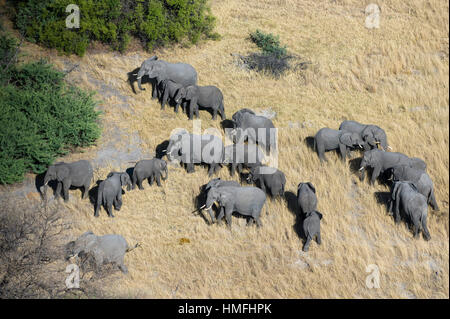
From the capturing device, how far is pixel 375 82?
26469 mm

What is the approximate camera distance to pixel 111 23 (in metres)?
27.5

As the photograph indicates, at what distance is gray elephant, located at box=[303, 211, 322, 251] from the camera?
1702 centimetres

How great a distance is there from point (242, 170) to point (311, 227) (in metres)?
3.79

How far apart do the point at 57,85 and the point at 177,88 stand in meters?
4.48

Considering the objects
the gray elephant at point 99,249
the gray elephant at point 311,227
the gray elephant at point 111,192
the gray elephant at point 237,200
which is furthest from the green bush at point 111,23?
the gray elephant at point 311,227

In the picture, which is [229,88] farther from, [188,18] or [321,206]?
[321,206]

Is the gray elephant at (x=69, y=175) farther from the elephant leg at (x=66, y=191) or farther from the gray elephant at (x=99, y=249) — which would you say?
the gray elephant at (x=99, y=249)

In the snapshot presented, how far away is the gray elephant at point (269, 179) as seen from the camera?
18.7 meters

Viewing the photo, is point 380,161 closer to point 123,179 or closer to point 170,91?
point 123,179

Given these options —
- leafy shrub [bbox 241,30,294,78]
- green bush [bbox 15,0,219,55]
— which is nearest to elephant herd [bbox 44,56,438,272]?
leafy shrub [bbox 241,30,294,78]

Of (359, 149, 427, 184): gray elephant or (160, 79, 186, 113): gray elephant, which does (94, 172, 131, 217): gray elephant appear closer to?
(160, 79, 186, 113): gray elephant

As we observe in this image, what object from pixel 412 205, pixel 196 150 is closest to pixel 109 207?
pixel 196 150

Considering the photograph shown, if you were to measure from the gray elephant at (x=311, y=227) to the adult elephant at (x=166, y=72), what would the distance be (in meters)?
9.28

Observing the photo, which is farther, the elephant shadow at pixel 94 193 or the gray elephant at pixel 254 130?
the gray elephant at pixel 254 130
